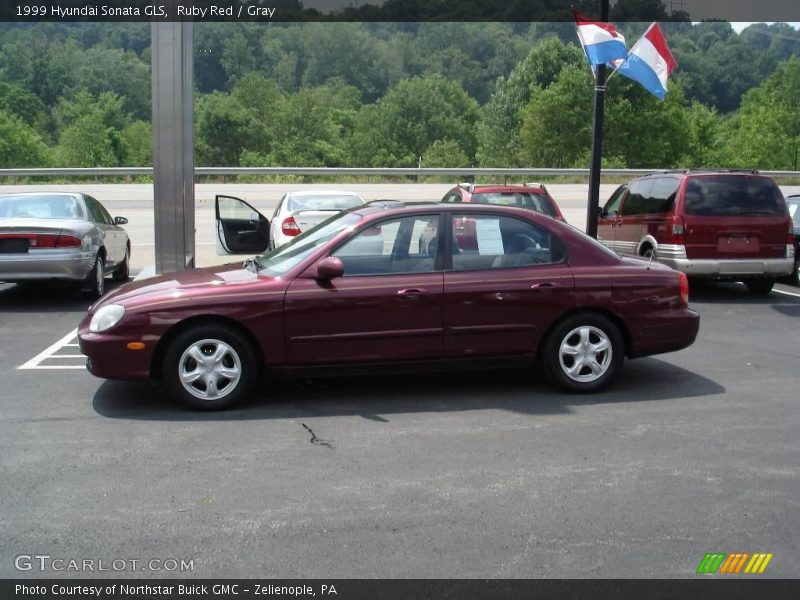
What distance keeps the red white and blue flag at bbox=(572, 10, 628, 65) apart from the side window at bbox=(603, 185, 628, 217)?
78.4 inches

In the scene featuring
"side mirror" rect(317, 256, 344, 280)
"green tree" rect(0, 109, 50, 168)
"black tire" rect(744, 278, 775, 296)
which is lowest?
"black tire" rect(744, 278, 775, 296)

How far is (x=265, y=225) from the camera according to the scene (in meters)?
10.4

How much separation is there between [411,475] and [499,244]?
8.05ft

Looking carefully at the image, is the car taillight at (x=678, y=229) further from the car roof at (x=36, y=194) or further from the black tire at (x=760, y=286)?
the car roof at (x=36, y=194)

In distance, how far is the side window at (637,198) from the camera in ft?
42.4

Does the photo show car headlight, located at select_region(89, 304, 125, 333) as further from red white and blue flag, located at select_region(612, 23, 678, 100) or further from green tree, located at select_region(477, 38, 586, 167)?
green tree, located at select_region(477, 38, 586, 167)

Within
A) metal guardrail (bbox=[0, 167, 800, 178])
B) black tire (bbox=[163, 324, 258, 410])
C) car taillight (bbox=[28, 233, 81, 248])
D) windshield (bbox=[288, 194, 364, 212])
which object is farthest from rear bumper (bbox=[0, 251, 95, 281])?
metal guardrail (bbox=[0, 167, 800, 178])

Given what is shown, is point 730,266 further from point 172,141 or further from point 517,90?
point 517,90

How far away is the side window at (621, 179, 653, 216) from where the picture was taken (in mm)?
12930

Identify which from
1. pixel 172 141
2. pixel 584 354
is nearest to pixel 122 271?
pixel 172 141

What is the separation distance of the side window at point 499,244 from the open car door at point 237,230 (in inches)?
153

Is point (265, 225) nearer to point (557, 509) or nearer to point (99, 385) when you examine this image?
point (99, 385)

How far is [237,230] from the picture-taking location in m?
10.3
